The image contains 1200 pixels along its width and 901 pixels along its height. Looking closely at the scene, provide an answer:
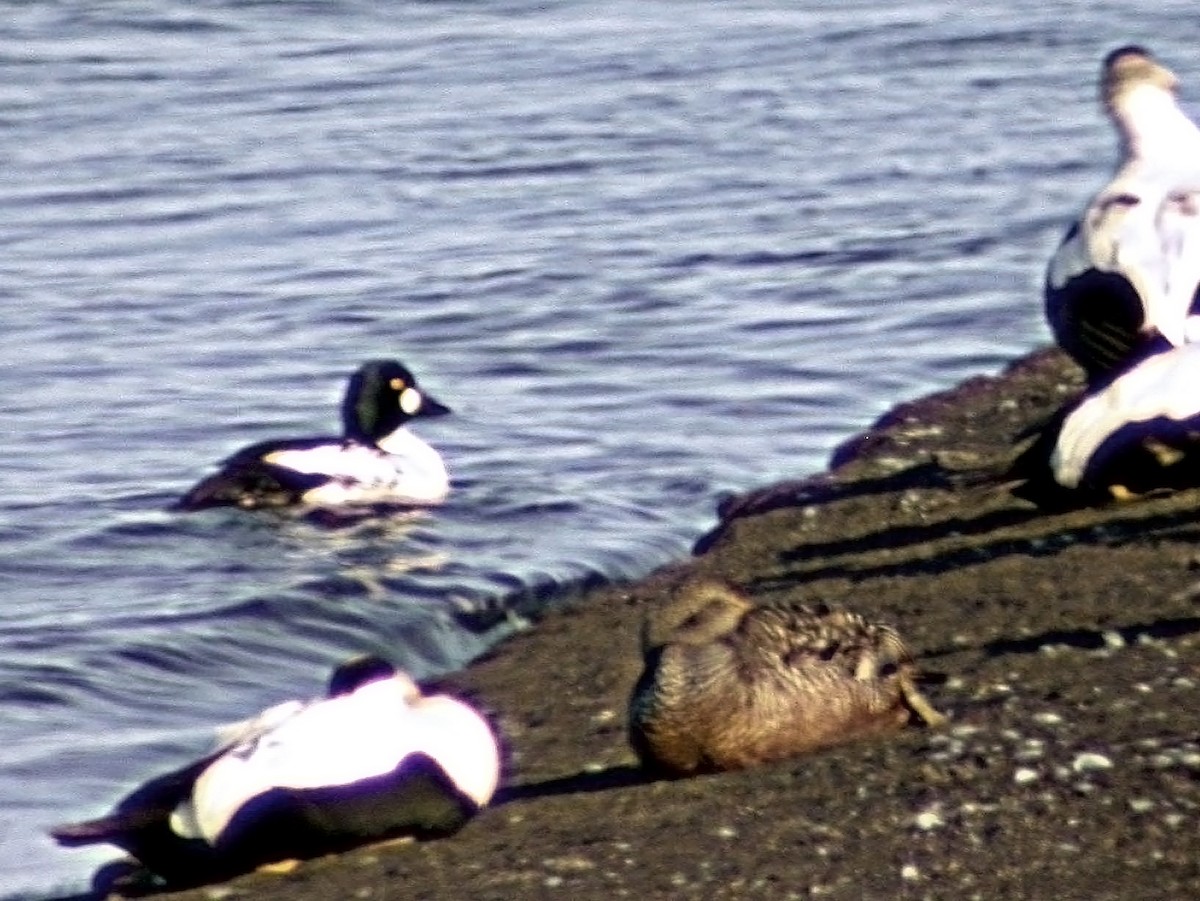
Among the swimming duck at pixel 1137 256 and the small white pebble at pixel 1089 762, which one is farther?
the swimming duck at pixel 1137 256

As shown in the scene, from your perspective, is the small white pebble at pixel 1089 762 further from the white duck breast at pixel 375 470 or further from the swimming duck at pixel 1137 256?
the white duck breast at pixel 375 470

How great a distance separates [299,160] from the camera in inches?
763

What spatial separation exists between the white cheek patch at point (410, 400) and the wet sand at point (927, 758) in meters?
3.03

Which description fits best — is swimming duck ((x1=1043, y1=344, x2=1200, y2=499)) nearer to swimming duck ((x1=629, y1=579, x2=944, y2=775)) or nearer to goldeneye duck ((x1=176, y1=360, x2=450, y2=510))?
swimming duck ((x1=629, y1=579, x2=944, y2=775))

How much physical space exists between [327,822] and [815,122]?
45.6 ft

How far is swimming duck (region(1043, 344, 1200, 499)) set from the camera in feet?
30.2

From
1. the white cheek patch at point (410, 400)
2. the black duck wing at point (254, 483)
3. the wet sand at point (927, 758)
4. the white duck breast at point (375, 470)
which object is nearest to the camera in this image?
the wet sand at point (927, 758)

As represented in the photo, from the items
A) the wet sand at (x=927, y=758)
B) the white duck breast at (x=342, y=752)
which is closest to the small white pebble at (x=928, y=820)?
the wet sand at (x=927, y=758)

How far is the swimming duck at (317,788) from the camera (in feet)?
23.2

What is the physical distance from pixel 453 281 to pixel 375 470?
367 centimetres

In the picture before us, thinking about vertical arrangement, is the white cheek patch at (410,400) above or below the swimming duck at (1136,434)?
below

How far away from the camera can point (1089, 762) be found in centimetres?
670

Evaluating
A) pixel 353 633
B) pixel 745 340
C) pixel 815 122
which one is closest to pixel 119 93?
pixel 815 122

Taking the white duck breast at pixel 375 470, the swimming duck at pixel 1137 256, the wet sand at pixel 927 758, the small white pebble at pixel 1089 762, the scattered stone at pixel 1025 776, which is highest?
the swimming duck at pixel 1137 256
